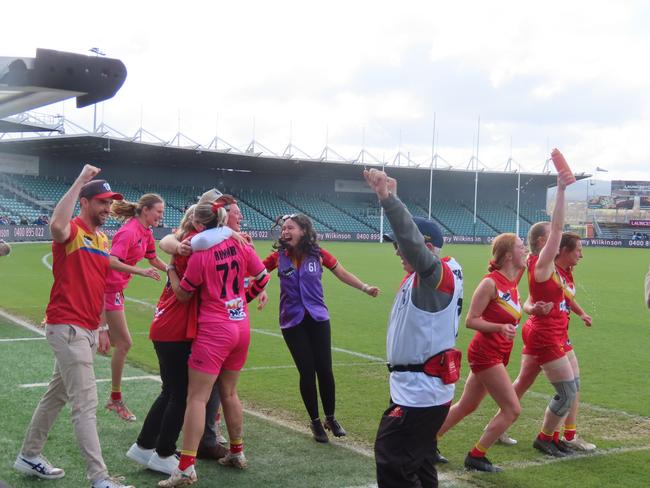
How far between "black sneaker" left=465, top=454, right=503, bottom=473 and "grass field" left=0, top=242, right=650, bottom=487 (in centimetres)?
7

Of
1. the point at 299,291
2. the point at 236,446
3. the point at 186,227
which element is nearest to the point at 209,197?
the point at 186,227

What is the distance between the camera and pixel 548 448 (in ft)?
20.0

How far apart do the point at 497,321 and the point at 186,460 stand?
8.25 feet

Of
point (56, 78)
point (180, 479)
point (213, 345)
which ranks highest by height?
point (56, 78)

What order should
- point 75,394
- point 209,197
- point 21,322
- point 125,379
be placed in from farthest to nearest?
point 21,322, point 125,379, point 209,197, point 75,394

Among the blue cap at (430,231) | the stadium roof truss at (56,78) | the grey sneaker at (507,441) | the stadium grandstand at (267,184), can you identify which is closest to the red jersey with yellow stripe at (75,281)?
the blue cap at (430,231)

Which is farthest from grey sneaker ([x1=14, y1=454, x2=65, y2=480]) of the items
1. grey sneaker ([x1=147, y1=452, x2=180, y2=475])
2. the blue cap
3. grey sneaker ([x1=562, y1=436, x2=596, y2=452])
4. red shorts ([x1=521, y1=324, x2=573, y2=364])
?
grey sneaker ([x1=562, y1=436, x2=596, y2=452])

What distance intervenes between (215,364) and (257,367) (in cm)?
459

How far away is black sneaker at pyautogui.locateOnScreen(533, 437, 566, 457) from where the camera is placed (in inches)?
239

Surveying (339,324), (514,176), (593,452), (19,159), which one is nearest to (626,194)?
(514,176)

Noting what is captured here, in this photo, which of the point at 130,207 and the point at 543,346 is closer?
the point at 543,346

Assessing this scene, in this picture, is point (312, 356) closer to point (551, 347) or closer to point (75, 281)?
point (551, 347)

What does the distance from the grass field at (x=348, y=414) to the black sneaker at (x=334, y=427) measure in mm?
111

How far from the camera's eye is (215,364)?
5.03 meters
